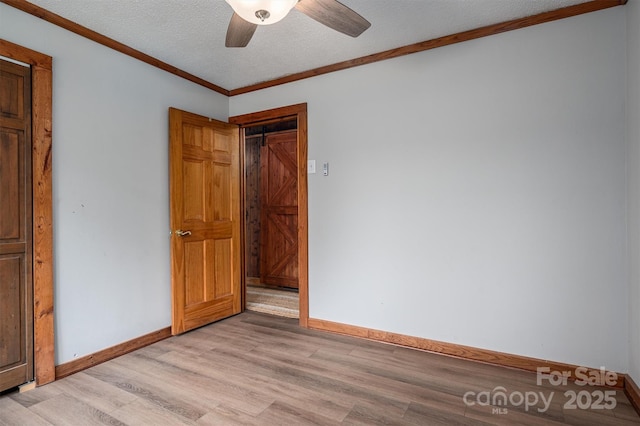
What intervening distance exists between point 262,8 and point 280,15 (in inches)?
4.1

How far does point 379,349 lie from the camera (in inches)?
110

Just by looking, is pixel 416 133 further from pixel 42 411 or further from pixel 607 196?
pixel 42 411

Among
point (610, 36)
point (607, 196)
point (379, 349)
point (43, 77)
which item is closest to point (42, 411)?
point (43, 77)

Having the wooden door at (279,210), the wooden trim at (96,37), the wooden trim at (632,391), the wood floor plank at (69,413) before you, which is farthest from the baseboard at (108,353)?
the wooden trim at (632,391)

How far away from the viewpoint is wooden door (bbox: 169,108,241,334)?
3129 mm

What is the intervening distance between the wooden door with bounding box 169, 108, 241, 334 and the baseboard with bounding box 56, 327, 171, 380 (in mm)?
153

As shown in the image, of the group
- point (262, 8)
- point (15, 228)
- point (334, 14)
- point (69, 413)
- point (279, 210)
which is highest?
point (334, 14)

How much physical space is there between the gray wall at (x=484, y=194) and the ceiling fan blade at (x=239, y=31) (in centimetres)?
135

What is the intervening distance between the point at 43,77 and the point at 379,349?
3253mm

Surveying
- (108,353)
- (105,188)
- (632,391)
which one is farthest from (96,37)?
(632,391)

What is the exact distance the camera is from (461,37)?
8.55ft

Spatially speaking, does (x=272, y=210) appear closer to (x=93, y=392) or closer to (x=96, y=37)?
(x=96, y=37)

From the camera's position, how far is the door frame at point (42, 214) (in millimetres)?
2209

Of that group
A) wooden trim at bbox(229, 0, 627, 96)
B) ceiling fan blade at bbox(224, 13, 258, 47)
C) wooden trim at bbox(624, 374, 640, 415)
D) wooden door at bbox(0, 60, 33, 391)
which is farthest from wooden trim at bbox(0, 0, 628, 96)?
wooden trim at bbox(624, 374, 640, 415)
